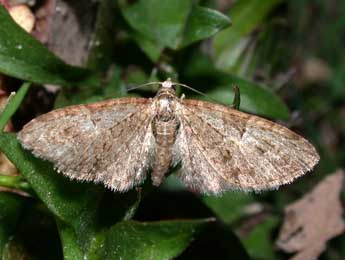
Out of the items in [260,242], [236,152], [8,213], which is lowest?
[260,242]

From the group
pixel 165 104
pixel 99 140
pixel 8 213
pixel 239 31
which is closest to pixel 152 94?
pixel 165 104

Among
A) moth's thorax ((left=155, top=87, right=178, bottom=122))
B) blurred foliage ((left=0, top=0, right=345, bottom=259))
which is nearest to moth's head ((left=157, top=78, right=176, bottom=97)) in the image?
moth's thorax ((left=155, top=87, right=178, bottom=122))

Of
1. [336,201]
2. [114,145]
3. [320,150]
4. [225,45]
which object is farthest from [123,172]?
[320,150]

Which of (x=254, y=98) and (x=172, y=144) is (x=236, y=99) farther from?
(x=254, y=98)

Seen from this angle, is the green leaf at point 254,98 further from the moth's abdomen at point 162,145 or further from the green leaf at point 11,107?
the green leaf at point 11,107

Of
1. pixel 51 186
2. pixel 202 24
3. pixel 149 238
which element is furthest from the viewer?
pixel 202 24

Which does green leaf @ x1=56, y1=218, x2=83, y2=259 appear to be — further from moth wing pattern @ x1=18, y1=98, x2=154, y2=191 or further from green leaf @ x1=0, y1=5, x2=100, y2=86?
green leaf @ x1=0, y1=5, x2=100, y2=86

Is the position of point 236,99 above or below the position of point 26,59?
above

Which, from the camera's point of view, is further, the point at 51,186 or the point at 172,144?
the point at 172,144
